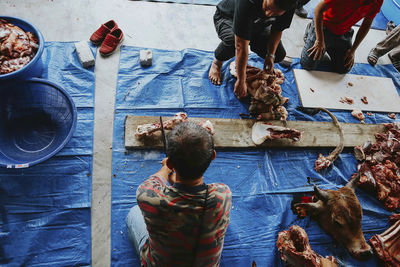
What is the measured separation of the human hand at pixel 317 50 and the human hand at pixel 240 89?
4.37ft

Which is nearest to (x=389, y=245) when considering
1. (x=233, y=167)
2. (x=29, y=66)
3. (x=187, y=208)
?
(x=233, y=167)

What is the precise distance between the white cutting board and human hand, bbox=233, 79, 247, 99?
1.00m

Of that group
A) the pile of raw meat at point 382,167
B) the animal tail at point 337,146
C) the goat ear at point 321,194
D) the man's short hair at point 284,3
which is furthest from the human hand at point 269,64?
the goat ear at point 321,194

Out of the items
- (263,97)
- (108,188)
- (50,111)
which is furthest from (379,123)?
(50,111)

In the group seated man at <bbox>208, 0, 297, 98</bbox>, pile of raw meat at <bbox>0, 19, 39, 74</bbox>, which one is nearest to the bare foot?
seated man at <bbox>208, 0, 297, 98</bbox>

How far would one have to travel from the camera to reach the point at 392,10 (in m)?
5.17

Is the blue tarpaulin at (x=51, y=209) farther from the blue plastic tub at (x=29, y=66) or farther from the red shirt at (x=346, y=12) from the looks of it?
the red shirt at (x=346, y=12)

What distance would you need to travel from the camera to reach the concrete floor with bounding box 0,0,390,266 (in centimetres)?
300

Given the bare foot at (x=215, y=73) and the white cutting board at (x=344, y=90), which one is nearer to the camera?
the bare foot at (x=215, y=73)

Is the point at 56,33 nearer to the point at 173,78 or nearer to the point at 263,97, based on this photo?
the point at 173,78

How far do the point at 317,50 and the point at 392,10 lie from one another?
10.2 feet

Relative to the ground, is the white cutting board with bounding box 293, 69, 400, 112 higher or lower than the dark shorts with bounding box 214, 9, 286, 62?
lower

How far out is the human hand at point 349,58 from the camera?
3.82 metres

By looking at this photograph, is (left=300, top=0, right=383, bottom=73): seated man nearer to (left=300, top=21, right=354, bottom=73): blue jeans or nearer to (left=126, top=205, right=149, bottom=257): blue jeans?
(left=300, top=21, right=354, bottom=73): blue jeans
